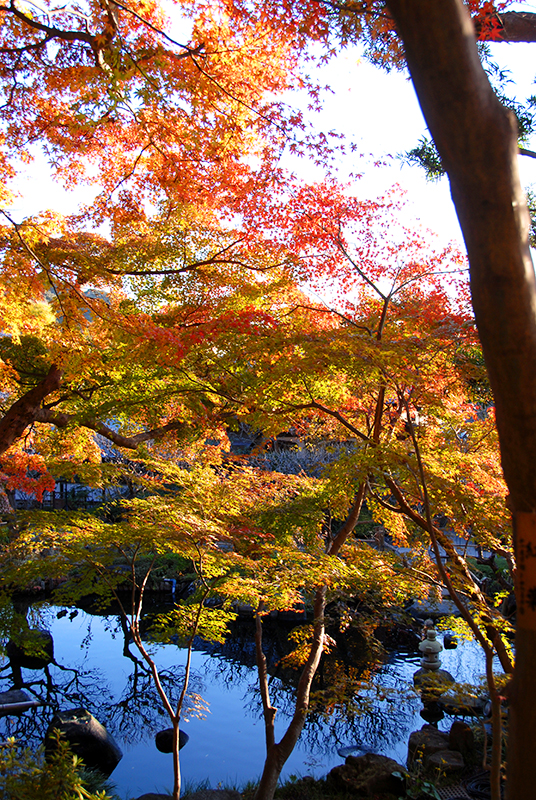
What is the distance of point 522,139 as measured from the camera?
4.84 metres

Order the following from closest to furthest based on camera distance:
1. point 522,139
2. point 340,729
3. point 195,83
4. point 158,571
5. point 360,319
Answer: point 195,83 < point 522,139 < point 360,319 < point 340,729 < point 158,571

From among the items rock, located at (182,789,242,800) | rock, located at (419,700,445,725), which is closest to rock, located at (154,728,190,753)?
rock, located at (182,789,242,800)

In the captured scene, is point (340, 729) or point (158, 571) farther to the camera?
point (158, 571)

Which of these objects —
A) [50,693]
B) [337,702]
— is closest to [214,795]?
[337,702]

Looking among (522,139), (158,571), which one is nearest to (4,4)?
(522,139)

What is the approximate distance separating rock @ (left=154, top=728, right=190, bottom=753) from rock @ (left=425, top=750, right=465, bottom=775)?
12.0 feet

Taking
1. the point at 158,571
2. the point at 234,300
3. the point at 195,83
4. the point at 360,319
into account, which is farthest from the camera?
the point at 158,571

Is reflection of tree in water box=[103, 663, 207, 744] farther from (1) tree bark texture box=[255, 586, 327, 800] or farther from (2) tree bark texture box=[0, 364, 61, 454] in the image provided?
(2) tree bark texture box=[0, 364, 61, 454]

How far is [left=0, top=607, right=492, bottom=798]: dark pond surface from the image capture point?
282 inches

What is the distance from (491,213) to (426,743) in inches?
301

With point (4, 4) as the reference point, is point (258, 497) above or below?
below

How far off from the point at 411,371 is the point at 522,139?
2.72m

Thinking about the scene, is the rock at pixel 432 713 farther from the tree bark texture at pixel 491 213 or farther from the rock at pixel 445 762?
the tree bark texture at pixel 491 213

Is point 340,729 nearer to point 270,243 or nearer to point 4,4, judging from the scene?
point 270,243
